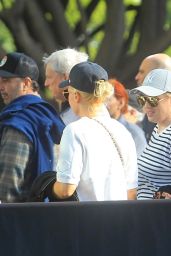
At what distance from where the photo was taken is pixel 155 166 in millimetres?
5699

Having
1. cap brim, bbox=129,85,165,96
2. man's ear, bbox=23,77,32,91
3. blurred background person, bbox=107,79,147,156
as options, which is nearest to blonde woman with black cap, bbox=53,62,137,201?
cap brim, bbox=129,85,165,96

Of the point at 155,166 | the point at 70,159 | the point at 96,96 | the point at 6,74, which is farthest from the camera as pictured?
the point at 6,74

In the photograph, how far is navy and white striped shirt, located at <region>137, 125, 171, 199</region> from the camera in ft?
18.6

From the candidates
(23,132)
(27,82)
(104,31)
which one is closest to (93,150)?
(23,132)

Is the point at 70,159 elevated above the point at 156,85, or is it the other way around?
the point at 156,85

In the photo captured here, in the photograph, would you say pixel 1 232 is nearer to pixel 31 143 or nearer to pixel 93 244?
pixel 93 244

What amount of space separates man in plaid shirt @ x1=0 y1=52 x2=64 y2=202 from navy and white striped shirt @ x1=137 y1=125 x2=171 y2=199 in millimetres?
577

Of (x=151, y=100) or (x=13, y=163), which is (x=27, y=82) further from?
(x=151, y=100)

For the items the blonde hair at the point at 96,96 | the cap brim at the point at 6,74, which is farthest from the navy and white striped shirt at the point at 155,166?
the cap brim at the point at 6,74

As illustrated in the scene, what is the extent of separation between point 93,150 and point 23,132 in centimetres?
61

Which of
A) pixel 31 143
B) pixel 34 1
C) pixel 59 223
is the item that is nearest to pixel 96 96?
pixel 31 143

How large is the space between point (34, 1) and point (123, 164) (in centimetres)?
810

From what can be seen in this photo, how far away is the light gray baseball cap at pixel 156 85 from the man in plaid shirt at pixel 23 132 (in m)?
0.60

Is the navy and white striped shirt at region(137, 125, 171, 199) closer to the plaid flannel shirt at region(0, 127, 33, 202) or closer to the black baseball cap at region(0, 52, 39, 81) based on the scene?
the plaid flannel shirt at region(0, 127, 33, 202)
